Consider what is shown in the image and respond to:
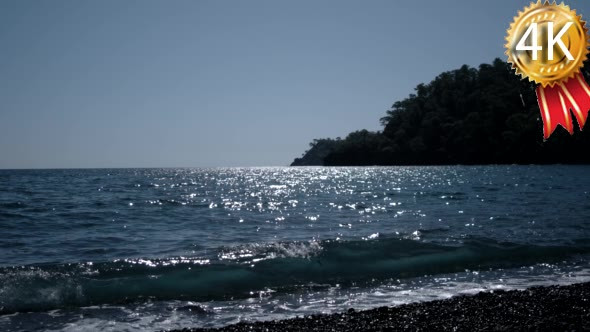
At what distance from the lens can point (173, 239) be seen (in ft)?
67.3

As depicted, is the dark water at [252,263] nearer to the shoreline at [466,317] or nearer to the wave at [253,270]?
the wave at [253,270]

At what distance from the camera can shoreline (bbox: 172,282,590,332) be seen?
27.2 ft

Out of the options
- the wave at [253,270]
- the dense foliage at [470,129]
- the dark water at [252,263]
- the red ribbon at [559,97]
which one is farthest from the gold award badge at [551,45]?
the dense foliage at [470,129]

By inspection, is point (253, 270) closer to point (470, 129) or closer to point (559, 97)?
point (559, 97)

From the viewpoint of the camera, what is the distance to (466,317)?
Answer: 29.3 feet

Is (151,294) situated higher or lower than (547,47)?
lower

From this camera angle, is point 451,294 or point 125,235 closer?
point 451,294

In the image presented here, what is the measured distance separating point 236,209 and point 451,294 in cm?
2383

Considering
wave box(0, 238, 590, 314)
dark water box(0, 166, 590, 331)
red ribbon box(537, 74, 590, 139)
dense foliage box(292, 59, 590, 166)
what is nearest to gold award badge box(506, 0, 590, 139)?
red ribbon box(537, 74, 590, 139)

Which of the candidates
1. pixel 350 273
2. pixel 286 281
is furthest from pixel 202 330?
pixel 350 273

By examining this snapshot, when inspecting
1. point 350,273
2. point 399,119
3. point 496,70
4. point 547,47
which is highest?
point 496,70

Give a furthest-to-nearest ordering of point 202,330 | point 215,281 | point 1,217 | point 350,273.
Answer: point 1,217 < point 350,273 < point 215,281 < point 202,330

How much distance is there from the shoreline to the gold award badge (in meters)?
5.50

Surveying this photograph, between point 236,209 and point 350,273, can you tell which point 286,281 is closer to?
point 350,273
